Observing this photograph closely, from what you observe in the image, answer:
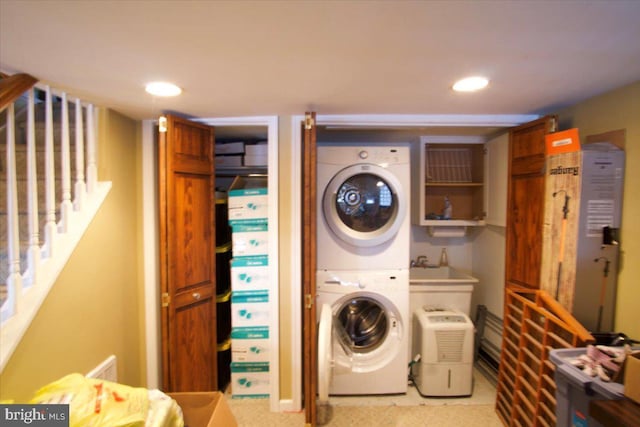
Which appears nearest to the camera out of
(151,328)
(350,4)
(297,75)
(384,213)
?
(350,4)

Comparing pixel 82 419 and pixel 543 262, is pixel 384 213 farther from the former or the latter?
pixel 82 419

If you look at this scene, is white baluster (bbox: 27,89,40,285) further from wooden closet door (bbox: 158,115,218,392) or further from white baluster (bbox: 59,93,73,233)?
wooden closet door (bbox: 158,115,218,392)

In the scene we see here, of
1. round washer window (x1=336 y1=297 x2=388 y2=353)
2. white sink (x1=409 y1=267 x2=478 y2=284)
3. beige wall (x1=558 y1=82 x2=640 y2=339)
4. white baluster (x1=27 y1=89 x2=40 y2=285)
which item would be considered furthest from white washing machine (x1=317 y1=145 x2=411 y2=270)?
white baluster (x1=27 y1=89 x2=40 y2=285)

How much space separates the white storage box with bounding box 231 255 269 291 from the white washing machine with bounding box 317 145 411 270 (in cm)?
45

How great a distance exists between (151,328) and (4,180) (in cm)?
116

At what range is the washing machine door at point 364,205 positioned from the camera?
6.26ft

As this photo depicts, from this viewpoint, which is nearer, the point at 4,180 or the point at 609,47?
the point at 609,47

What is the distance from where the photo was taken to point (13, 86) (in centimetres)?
110

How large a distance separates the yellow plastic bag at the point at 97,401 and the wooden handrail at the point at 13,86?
1079mm

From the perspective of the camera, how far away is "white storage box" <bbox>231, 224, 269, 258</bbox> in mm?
2045

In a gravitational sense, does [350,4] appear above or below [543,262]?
above

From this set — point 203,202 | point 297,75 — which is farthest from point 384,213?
point 203,202

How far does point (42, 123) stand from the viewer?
1638 millimetres

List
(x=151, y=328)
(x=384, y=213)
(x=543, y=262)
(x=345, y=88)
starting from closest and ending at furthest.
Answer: (x=345, y=88)
(x=543, y=262)
(x=151, y=328)
(x=384, y=213)
